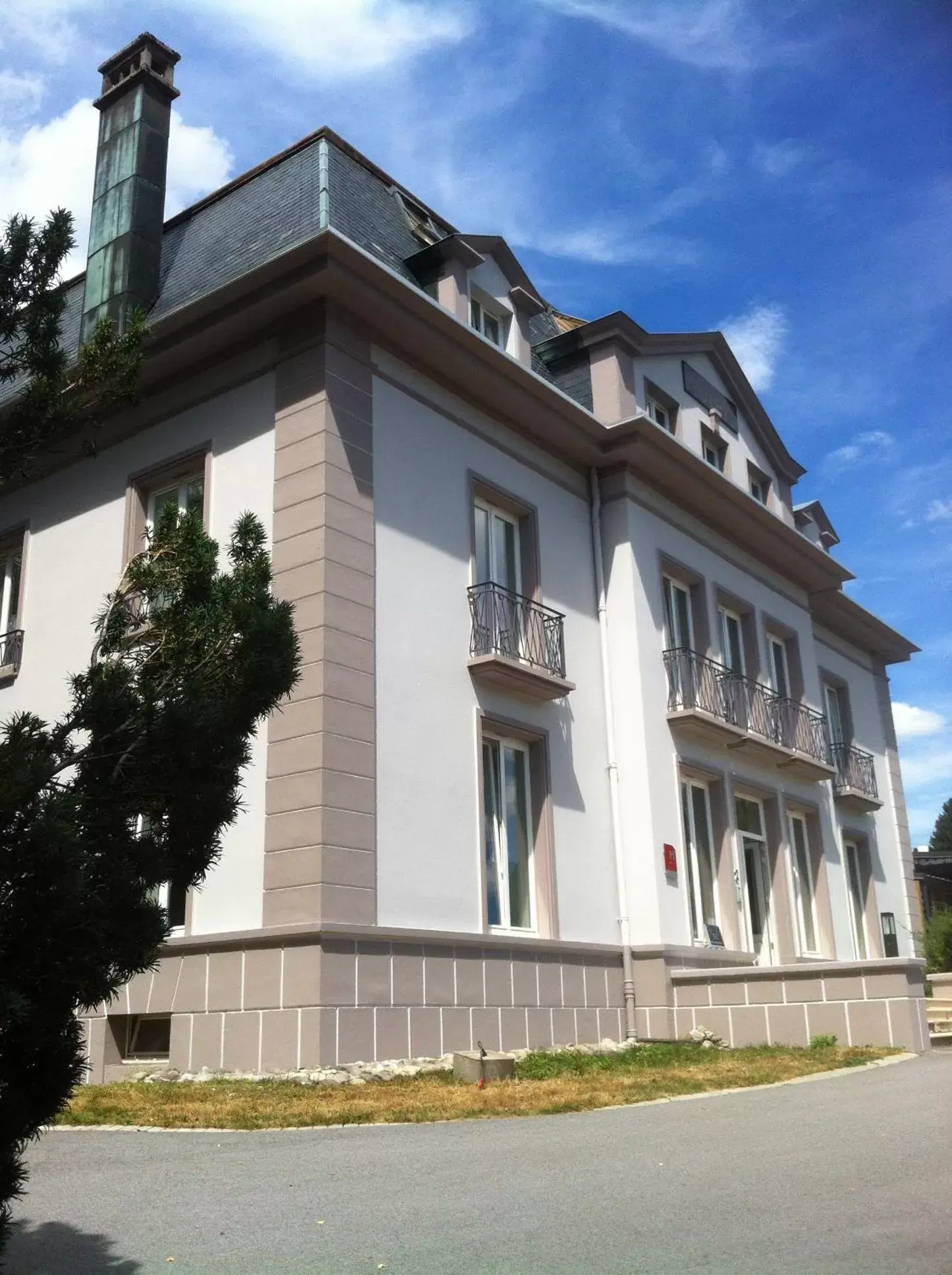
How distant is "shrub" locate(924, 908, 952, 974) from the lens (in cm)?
2305

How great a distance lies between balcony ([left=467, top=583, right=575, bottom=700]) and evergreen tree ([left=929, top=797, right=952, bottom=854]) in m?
67.4

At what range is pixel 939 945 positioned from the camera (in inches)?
914

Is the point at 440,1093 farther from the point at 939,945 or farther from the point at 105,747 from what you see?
the point at 939,945

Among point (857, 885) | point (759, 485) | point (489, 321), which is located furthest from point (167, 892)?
point (857, 885)

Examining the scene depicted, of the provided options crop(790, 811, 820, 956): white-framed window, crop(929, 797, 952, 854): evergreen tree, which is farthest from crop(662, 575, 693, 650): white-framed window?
crop(929, 797, 952, 854): evergreen tree

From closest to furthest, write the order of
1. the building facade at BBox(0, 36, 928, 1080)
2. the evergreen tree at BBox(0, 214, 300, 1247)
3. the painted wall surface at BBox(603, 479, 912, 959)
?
the evergreen tree at BBox(0, 214, 300, 1247) → the building facade at BBox(0, 36, 928, 1080) → the painted wall surface at BBox(603, 479, 912, 959)

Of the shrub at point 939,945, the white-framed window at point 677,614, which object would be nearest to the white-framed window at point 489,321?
the white-framed window at point 677,614

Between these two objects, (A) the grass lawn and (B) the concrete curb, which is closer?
(B) the concrete curb

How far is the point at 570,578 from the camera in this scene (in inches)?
623

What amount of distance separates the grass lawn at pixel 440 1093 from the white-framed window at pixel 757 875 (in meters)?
5.88

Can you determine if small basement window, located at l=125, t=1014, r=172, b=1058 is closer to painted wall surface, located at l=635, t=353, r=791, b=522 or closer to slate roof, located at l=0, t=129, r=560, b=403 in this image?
slate roof, located at l=0, t=129, r=560, b=403

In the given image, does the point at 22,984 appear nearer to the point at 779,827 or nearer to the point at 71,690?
the point at 71,690

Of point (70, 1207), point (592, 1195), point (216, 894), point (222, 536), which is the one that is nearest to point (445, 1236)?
point (592, 1195)

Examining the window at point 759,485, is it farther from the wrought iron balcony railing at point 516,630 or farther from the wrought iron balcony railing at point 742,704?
the wrought iron balcony railing at point 516,630
